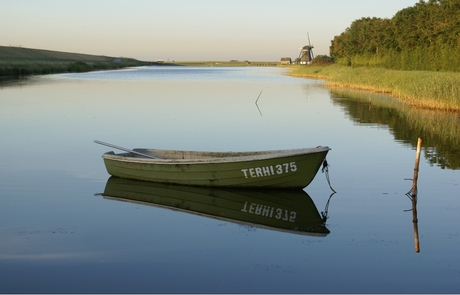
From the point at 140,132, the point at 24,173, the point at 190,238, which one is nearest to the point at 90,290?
the point at 190,238

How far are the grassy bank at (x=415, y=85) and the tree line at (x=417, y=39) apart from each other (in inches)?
124

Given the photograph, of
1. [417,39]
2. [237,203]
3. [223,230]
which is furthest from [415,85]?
[223,230]

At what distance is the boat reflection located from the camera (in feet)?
37.7

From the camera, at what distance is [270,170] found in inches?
524

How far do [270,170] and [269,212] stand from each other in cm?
136

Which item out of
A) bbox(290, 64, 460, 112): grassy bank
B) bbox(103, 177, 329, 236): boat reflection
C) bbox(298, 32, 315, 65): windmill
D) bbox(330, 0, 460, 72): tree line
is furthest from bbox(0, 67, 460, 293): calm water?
bbox(298, 32, 315, 65): windmill

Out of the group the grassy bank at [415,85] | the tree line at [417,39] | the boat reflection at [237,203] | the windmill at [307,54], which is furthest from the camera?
the windmill at [307,54]

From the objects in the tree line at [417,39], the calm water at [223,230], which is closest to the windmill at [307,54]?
the tree line at [417,39]

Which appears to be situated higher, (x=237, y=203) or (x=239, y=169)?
(x=239, y=169)

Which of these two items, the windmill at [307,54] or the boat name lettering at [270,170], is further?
the windmill at [307,54]

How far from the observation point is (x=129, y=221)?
11.6 m

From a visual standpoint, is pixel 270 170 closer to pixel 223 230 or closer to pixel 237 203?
pixel 237 203

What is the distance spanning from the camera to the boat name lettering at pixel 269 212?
11852mm

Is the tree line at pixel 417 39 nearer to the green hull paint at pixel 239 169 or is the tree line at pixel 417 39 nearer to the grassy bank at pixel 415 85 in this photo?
the grassy bank at pixel 415 85
